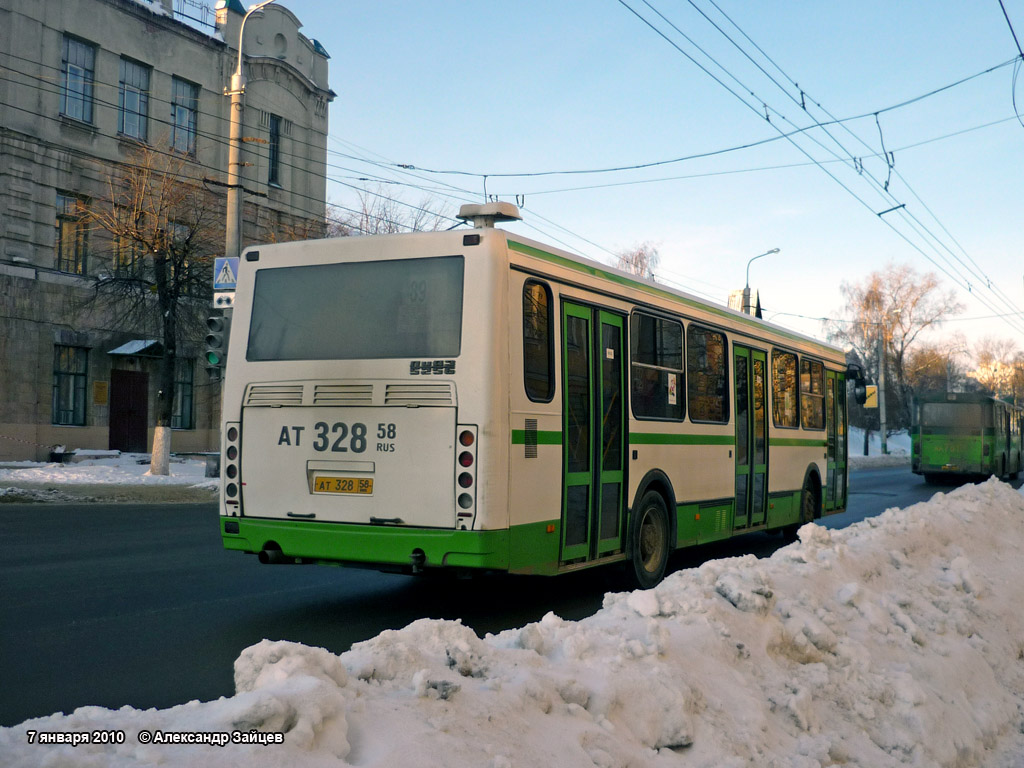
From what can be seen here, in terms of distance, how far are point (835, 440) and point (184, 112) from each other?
80.3 feet

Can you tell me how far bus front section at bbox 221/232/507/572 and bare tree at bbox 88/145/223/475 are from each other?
1534 cm

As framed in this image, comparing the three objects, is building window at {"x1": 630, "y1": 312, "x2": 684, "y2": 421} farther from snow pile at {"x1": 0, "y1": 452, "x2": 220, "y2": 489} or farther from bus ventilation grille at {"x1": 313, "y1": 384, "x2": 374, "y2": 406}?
snow pile at {"x1": 0, "y1": 452, "x2": 220, "y2": 489}

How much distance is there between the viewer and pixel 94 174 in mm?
28312

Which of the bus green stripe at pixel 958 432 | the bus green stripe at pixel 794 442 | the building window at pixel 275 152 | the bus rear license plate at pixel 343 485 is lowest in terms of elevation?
the bus rear license plate at pixel 343 485

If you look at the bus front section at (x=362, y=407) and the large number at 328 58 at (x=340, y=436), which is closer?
the bus front section at (x=362, y=407)

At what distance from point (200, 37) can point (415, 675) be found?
106 ft

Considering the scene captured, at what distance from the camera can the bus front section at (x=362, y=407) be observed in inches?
272

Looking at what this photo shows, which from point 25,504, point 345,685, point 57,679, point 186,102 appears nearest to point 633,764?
point 345,685

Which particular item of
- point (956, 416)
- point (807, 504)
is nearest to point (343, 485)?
point (807, 504)

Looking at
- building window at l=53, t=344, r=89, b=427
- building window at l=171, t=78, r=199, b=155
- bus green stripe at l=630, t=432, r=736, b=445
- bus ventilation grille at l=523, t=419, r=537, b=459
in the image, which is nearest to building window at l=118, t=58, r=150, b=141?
building window at l=171, t=78, r=199, b=155

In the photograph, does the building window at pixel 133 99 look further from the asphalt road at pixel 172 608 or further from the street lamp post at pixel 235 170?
the asphalt road at pixel 172 608

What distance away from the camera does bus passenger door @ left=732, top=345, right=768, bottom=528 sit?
1141 cm

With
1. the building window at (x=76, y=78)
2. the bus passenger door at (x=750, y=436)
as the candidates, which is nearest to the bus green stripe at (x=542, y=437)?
the bus passenger door at (x=750, y=436)

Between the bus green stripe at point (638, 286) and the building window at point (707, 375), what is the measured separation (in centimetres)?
29
